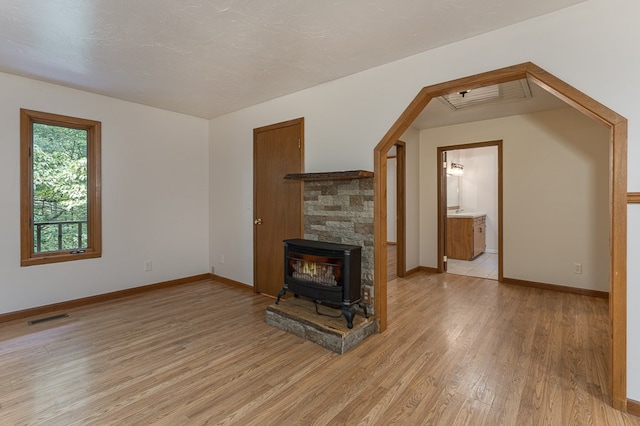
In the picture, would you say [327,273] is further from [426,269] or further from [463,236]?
[463,236]

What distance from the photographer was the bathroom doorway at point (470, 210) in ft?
18.1

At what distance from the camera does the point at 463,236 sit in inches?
254

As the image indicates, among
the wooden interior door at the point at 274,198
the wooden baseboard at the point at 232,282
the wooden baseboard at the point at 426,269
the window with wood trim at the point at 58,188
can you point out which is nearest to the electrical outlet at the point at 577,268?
the wooden baseboard at the point at 426,269

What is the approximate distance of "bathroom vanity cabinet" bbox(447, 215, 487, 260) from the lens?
6383mm

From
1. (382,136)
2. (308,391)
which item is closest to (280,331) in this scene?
(308,391)

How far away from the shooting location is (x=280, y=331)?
308cm

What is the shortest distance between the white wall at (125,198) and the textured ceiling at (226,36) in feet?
1.69

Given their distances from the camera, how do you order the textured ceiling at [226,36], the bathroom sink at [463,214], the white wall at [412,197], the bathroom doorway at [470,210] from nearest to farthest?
the textured ceiling at [226,36], the white wall at [412,197], the bathroom doorway at [470,210], the bathroom sink at [463,214]

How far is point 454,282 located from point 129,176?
502cm

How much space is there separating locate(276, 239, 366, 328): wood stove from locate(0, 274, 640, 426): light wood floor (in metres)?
0.43

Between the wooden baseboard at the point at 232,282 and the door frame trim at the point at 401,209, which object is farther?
the door frame trim at the point at 401,209

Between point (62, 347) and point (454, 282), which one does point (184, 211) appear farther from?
point (454, 282)

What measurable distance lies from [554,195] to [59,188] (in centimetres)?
651

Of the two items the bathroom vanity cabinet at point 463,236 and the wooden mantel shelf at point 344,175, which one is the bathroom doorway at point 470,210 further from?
the wooden mantel shelf at point 344,175
